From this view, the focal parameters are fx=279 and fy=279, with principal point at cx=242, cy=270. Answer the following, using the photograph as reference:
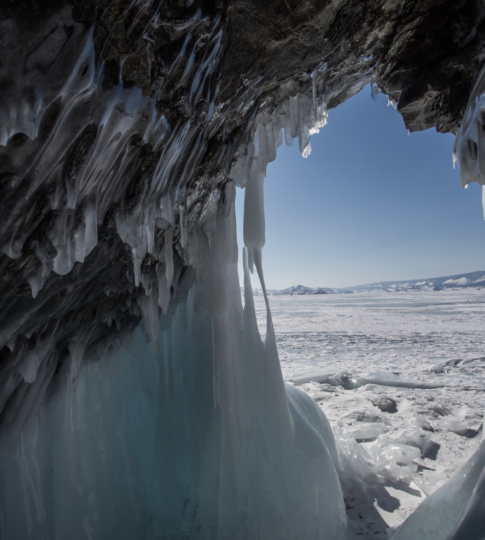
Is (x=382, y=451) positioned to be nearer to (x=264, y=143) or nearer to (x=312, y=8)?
(x=264, y=143)

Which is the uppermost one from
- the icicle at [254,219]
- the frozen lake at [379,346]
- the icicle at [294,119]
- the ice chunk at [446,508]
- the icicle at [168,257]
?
the icicle at [294,119]

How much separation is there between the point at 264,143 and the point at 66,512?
9.11ft

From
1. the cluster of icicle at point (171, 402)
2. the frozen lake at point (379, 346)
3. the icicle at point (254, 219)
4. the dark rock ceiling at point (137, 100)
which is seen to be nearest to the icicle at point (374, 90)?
the dark rock ceiling at point (137, 100)

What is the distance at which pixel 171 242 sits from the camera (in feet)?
6.40

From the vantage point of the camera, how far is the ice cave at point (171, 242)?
0.87 meters

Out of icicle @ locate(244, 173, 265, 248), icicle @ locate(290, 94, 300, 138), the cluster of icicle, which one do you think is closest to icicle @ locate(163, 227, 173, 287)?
the cluster of icicle

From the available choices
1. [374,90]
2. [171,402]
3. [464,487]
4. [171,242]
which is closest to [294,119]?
[374,90]

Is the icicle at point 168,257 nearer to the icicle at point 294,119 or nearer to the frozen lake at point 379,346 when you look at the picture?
the icicle at point 294,119

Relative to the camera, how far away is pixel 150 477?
222 centimetres

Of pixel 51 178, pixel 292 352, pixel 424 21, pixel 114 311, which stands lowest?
pixel 292 352

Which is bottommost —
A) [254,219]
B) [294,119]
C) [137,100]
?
[254,219]

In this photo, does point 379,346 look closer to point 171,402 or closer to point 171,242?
point 171,402

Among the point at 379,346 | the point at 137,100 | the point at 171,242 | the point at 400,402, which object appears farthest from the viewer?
the point at 379,346

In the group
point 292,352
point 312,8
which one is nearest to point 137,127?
point 312,8
